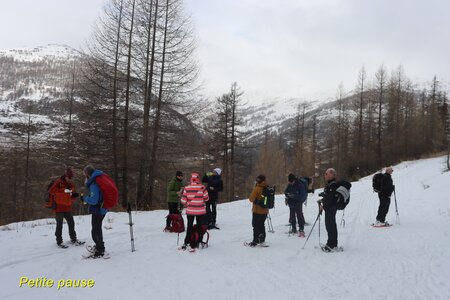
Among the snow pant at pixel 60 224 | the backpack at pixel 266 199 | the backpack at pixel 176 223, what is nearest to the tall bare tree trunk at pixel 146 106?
the backpack at pixel 176 223

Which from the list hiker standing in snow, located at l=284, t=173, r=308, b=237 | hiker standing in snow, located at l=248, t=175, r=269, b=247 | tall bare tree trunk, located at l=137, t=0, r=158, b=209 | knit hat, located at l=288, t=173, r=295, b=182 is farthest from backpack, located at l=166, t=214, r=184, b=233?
tall bare tree trunk, located at l=137, t=0, r=158, b=209

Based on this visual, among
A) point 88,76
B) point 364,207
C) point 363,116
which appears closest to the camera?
point 364,207

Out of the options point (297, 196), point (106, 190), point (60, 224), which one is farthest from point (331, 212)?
point (60, 224)

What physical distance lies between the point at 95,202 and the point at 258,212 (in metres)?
3.93

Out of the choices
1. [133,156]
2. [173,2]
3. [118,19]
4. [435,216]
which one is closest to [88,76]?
[118,19]

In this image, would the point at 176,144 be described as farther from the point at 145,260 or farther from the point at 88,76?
the point at 145,260

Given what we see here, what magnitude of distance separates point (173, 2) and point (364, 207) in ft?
48.2

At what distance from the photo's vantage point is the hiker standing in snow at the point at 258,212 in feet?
29.1

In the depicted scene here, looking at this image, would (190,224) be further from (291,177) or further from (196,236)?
(291,177)

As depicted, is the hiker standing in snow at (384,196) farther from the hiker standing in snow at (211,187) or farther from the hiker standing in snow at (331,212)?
the hiker standing in snow at (211,187)

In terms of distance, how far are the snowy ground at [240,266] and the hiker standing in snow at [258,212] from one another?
36 cm

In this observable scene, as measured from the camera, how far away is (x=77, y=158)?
1925 cm

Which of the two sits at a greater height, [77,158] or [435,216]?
[77,158]

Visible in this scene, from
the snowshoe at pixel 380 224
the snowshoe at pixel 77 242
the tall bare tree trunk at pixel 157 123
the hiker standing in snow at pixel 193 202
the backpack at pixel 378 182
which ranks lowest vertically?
the snowshoe at pixel 77 242
